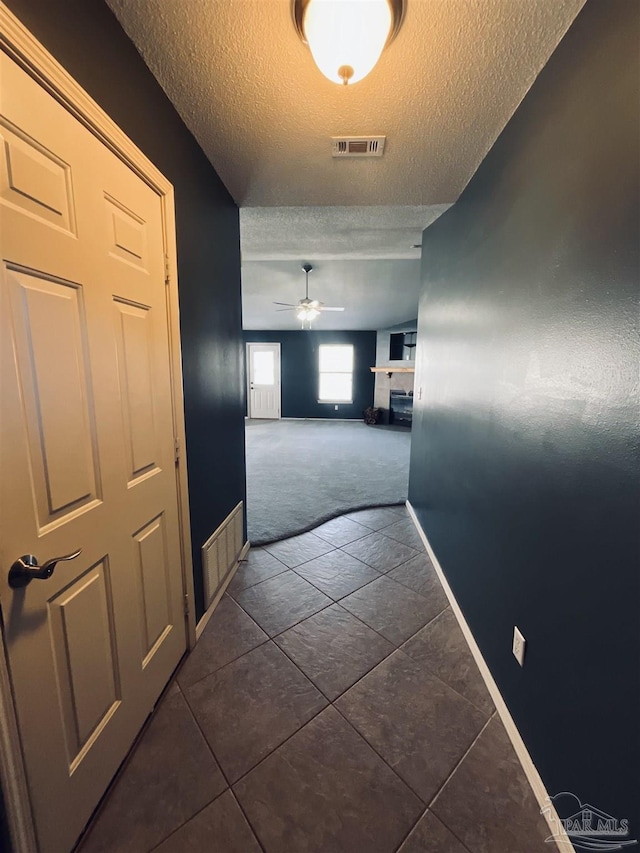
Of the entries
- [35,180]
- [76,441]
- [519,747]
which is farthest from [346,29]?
[519,747]

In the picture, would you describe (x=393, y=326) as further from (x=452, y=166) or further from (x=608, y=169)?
(x=608, y=169)

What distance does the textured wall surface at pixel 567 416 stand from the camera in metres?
0.78

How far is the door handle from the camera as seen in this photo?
0.75 m

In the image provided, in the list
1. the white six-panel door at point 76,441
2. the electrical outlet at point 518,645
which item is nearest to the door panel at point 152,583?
the white six-panel door at point 76,441

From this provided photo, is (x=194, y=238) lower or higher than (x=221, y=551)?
higher

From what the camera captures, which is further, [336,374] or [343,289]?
[336,374]

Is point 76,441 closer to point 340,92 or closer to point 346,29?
point 346,29

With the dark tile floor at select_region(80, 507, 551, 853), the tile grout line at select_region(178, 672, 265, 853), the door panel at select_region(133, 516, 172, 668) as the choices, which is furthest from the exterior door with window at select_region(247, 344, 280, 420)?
the tile grout line at select_region(178, 672, 265, 853)

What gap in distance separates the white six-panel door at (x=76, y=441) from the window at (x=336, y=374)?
7610mm

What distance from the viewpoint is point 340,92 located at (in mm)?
1290

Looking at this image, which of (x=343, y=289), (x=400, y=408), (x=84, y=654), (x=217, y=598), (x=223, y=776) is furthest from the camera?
(x=400, y=408)

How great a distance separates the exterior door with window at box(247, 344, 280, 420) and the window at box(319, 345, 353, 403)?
1254 mm

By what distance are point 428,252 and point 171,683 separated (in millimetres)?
3356

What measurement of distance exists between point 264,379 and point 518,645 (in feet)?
27.7
